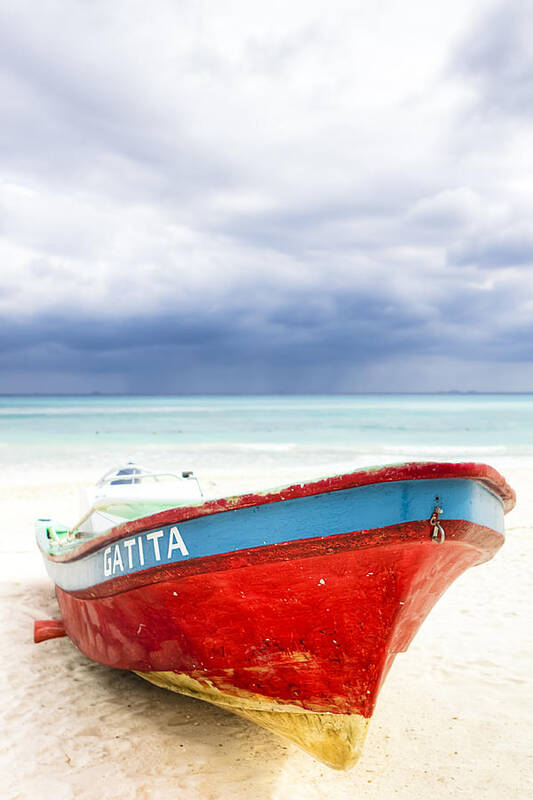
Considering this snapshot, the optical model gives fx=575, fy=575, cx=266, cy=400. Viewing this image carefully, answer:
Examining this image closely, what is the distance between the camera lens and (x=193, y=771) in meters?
3.90

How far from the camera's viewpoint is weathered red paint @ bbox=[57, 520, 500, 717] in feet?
10.9

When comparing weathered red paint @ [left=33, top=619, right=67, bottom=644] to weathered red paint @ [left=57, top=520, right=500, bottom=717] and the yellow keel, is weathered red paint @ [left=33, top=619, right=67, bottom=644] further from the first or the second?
the yellow keel

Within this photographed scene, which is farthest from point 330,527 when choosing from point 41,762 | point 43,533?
point 43,533

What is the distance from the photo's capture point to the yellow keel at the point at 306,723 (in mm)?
3742

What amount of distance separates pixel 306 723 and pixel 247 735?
2.60 feet

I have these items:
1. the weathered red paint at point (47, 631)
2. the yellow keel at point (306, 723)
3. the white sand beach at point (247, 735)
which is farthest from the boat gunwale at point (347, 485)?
the weathered red paint at point (47, 631)

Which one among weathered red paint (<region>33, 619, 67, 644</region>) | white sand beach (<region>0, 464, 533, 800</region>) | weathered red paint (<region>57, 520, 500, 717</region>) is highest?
weathered red paint (<region>57, 520, 500, 717</region>)

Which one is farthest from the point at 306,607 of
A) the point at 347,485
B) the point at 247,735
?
the point at 247,735

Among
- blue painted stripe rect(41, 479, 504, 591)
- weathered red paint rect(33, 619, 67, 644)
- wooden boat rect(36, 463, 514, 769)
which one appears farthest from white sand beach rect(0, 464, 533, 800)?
blue painted stripe rect(41, 479, 504, 591)

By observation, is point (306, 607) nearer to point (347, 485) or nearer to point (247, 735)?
point (347, 485)

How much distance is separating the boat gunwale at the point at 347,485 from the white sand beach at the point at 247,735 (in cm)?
164

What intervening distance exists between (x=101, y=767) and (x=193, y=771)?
634 mm

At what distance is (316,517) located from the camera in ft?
A: 10.8

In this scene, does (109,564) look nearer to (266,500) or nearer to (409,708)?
(266,500)
